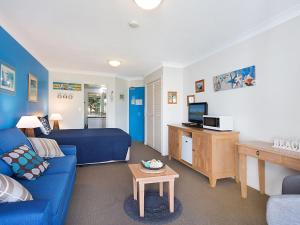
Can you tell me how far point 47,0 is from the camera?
6.31ft

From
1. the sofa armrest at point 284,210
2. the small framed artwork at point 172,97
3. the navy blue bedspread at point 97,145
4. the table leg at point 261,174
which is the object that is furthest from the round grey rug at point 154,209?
the small framed artwork at point 172,97

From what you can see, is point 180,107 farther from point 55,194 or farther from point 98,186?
point 55,194

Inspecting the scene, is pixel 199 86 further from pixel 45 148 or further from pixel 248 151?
pixel 45 148

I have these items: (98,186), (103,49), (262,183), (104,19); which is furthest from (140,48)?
(262,183)

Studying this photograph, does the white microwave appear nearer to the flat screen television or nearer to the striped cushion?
the flat screen television

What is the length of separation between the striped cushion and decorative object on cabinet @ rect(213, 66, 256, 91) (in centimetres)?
297

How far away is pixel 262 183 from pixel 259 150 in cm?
71

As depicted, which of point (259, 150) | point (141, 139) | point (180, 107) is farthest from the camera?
point (141, 139)

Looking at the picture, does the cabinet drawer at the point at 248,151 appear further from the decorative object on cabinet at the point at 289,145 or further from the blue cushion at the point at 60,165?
the blue cushion at the point at 60,165

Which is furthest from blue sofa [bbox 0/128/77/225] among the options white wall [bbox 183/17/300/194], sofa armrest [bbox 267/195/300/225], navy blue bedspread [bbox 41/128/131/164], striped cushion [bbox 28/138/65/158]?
white wall [bbox 183/17/300/194]

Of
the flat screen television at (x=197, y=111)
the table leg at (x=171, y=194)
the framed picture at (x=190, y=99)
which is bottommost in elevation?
the table leg at (x=171, y=194)

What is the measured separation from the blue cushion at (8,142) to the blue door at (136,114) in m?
4.20

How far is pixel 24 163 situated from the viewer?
5.83 ft

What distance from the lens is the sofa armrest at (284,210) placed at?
1.13 meters
